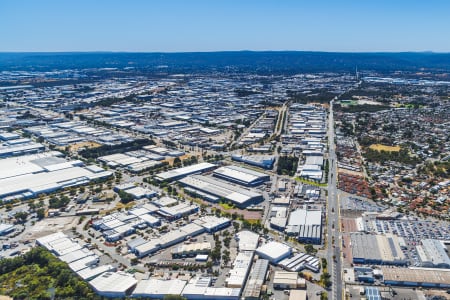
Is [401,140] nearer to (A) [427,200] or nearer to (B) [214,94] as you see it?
(A) [427,200]

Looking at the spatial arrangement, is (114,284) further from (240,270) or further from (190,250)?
(240,270)

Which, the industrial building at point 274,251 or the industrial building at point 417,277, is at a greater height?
the industrial building at point 274,251

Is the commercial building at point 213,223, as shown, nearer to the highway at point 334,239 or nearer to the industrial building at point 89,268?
the industrial building at point 89,268

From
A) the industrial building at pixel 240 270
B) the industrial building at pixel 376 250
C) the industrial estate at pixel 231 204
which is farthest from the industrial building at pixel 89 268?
the industrial building at pixel 376 250

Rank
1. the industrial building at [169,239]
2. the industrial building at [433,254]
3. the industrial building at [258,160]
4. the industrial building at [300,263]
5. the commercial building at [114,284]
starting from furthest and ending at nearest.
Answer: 1. the industrial building at [258,160]
2. the industrial building at [169,239]
3. the industrial building at [433,254]
4. the industrial building at [300,263]
5. the commercial building at [114,284]

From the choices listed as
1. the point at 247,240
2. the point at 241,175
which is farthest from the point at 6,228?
the point at 241,175

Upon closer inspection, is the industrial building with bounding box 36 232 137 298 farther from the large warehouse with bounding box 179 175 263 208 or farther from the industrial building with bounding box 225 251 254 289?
the large warehouse with bounding box 179 175 263 208

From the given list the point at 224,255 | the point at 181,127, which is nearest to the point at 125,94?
the point at 181,127
